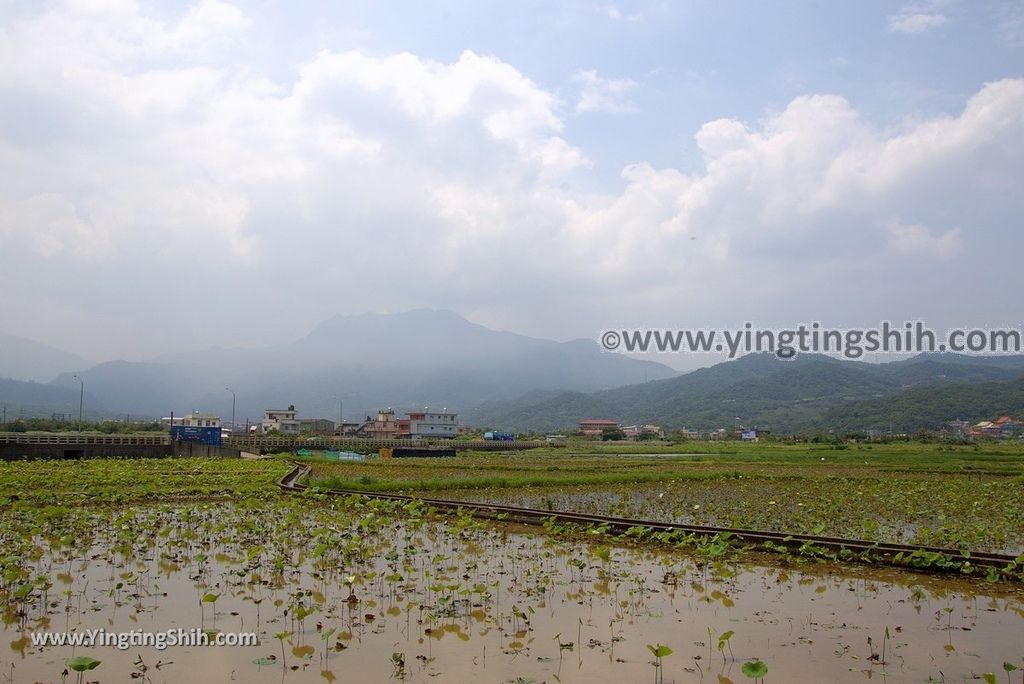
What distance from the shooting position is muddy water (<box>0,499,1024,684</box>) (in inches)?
227

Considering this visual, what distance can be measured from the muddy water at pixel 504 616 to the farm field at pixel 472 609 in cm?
3

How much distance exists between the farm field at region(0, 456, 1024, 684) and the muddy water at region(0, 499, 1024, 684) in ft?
0.09

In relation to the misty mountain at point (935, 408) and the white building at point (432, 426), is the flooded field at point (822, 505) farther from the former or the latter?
the misty mountain at point (935, 408)

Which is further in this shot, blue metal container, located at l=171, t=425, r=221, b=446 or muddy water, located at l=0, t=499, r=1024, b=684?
blue metal container, located at l=171, t=425, r=221, b=446

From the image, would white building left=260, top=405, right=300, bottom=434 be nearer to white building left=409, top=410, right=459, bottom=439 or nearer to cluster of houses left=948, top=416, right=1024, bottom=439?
white building left=409, top=410, right=459, bottom=439

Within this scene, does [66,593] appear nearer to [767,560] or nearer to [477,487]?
[767,560]

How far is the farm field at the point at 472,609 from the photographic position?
19.0 ft

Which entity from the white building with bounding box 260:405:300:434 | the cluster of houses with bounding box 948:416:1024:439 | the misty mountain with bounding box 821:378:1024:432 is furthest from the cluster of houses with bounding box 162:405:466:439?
the cluster of houses with bounding box 948:416:1024:439

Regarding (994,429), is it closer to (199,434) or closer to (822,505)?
(822,505)

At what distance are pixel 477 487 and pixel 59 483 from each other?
11.9 metres

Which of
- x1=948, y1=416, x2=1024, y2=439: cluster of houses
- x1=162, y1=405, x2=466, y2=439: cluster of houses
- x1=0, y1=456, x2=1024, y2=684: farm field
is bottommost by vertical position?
x1=162, y1=405, x2=466, y2=439: cluster of houses

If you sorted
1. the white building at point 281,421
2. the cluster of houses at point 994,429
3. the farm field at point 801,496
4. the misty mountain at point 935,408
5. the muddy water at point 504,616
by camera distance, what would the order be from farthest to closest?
the white building at point 281,421 < the misty mountain at point 935,408 < the cluster of houses at point 994,429 < the farm field at point 801,496 < the muddy water at point 504,616

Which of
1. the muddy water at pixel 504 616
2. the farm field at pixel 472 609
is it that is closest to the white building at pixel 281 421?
the farm field at pixel 472 609

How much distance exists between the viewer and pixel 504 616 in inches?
286
